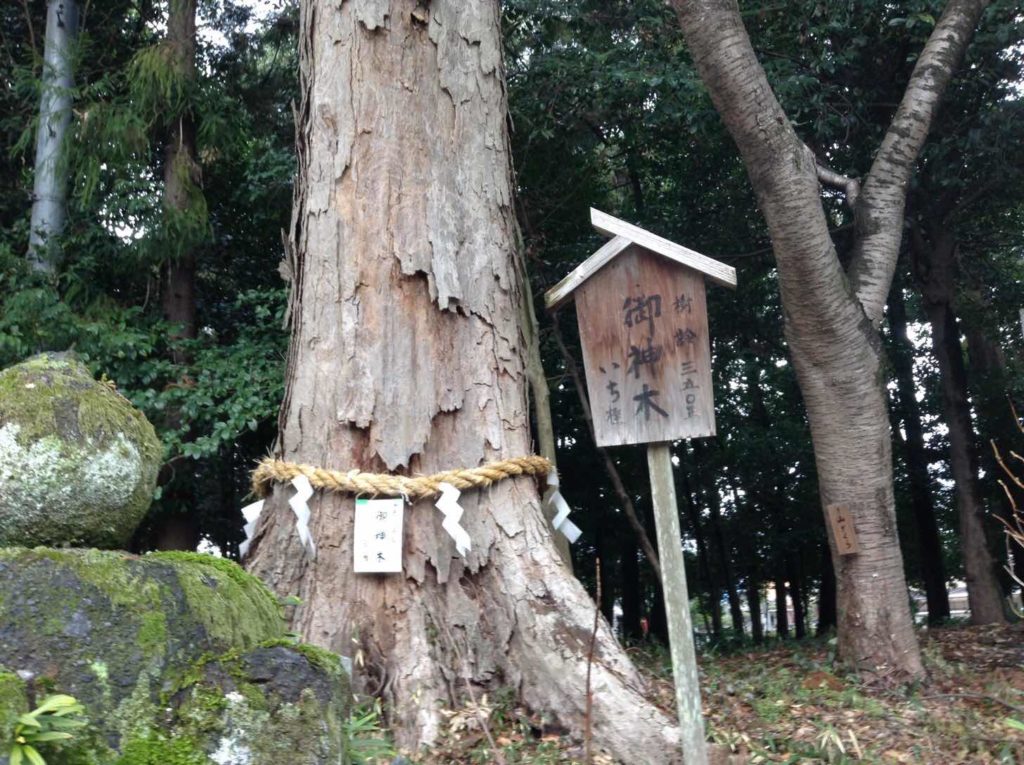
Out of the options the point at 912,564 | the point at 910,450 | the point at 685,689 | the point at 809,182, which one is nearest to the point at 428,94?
the point at 809,182

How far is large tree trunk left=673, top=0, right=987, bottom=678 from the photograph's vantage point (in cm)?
671

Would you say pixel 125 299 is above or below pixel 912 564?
above

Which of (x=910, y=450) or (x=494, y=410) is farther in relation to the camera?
(x=910, y=450)

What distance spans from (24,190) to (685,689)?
899 cm

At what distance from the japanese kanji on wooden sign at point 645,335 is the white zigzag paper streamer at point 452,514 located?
95 centimetres

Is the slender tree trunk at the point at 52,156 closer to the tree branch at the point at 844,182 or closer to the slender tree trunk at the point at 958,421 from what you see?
the tree branch at the point at 844,182

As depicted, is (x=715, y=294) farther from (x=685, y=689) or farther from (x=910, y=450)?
(x=685, y=689)

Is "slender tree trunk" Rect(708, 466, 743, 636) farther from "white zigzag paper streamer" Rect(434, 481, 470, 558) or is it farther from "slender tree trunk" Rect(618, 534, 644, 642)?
"white zigzag paper streamer" Rect(434, 481, 470, 558)

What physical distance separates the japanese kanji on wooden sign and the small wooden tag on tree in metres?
2.96

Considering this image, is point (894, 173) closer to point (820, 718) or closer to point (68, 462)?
point (820, 718)

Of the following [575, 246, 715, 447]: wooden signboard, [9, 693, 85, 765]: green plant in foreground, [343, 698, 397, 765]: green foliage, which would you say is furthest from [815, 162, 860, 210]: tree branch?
[9, 693, 85, 765]: green plant in foreground

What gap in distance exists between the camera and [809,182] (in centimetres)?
677

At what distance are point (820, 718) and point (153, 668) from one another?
4168 millimetres

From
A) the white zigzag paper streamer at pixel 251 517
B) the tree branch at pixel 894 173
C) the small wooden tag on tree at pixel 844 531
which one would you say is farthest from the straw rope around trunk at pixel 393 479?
the tree branch at pixel 894 173
